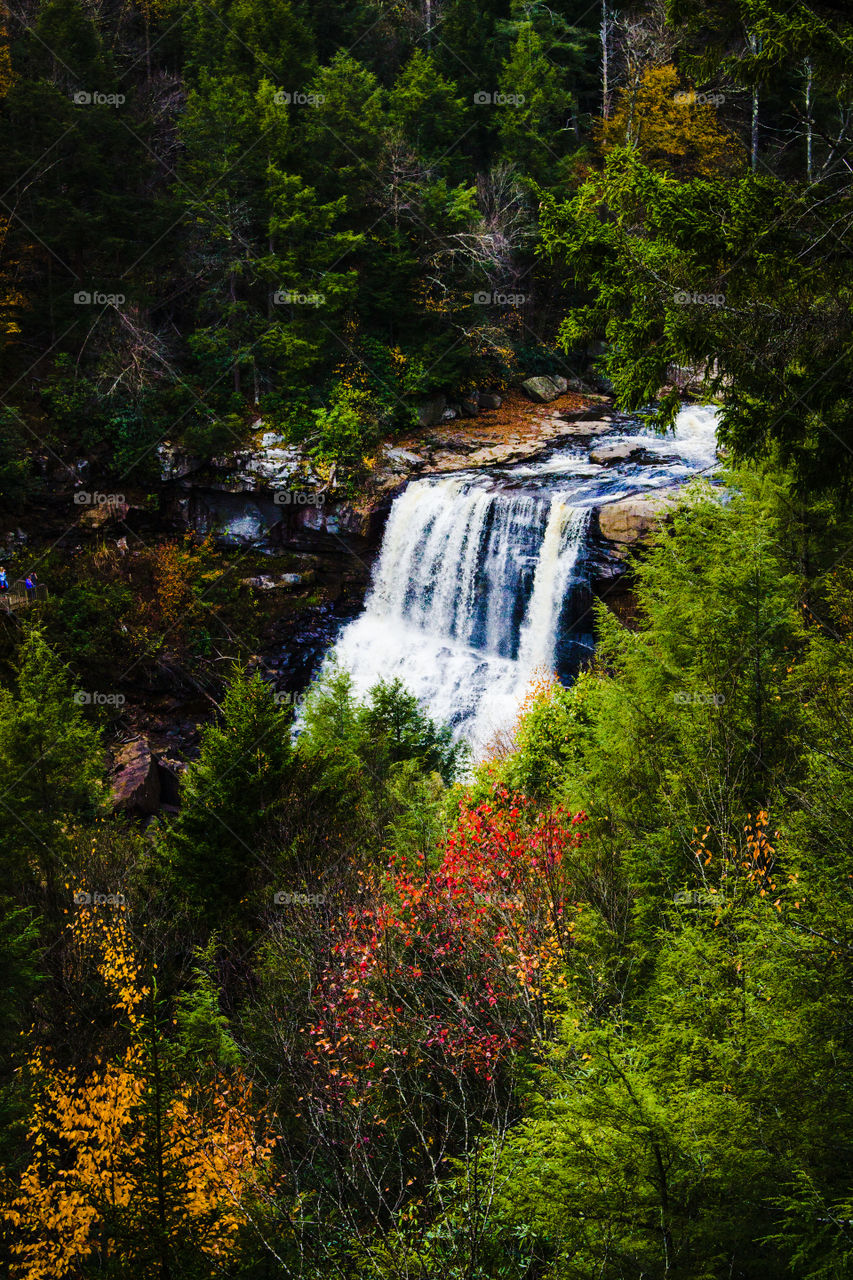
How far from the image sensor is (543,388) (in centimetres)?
2858

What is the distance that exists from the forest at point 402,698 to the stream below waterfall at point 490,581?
1.01 feet

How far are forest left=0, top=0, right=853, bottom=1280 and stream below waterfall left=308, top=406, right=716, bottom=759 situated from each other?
1.01ft

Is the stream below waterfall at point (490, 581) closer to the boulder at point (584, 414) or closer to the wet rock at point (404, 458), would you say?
the wet rock at point (404, 458)

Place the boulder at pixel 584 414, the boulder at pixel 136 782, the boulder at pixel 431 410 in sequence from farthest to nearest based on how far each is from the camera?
1. the boulder at pixel 584 414
2. the boulder at pixel 431 410
3. the boulder at pixel 136 782

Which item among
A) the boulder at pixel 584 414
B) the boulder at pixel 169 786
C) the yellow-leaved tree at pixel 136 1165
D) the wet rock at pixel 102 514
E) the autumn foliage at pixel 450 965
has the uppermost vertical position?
the boulder at pixel 584 414

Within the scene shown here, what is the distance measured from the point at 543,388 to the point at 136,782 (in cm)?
1838

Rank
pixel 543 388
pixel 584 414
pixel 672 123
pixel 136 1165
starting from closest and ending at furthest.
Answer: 1. pixel 136 1165
2. pixel 584 414
3. pixel 543 388
4. pixel 672 123

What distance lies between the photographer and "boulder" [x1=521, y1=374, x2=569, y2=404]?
2842 centimetres

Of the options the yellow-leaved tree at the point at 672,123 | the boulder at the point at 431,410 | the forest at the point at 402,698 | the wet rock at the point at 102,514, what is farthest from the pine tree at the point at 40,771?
the yellow-leaved tree at the point at 672,123

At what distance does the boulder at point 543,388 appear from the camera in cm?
2842

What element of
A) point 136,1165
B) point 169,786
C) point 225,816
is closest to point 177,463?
point 169,786

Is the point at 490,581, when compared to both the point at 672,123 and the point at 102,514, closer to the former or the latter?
the point at 102,514

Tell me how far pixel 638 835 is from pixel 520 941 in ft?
5.09

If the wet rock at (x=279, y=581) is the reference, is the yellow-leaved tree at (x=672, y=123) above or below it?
above
